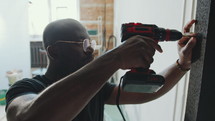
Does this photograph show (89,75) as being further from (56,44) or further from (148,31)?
(56,44)

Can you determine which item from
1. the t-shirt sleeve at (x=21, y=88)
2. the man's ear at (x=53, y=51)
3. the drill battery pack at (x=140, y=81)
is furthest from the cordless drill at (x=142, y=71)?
the man's ear at (x=53, y=51)

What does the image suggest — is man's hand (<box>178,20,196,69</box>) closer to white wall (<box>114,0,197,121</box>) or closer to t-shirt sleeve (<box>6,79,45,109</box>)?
white wall (<box>114,0,197,121</box>)

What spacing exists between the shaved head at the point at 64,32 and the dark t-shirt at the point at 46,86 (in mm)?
222

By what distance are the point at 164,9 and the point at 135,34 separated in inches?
21.0

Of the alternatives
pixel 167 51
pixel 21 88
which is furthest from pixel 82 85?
pixel 167 51

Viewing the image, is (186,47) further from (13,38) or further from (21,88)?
(13,38)

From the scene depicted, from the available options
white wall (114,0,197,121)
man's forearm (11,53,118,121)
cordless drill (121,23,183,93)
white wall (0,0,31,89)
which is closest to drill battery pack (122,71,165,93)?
cordless drill (121,23,183,93)

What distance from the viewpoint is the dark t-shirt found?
70cm

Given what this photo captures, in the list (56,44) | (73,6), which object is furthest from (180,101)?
(73,6)

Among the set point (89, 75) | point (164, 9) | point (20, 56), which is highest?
point (164, 9)

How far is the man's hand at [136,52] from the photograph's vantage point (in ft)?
1.64

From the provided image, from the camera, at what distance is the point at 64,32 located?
3.16 ft

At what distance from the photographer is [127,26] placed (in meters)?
0.56

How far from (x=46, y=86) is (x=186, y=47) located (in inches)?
26.6
